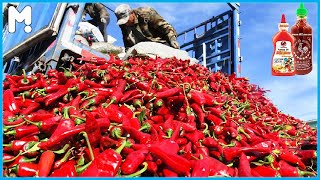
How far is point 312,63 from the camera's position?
3.17 metres

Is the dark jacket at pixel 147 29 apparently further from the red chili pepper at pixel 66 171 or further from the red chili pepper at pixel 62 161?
the red chili pepper at pixel 66 171

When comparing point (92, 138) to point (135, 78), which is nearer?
point (92, 138)

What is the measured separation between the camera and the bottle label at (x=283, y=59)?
3162 millimetres

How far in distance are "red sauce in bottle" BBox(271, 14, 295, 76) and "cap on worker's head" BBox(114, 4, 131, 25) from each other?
2.76 metres

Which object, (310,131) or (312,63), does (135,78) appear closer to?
(312,63)

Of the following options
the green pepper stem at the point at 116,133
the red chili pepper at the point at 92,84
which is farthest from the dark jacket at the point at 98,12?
the green pepper stem at the point at 116,133

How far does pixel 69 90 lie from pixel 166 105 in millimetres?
803

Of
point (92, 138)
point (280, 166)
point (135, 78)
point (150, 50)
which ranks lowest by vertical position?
point (280, 166)

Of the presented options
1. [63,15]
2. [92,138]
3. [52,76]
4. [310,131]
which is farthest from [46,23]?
[310,131]

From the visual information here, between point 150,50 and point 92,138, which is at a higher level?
point 150,50

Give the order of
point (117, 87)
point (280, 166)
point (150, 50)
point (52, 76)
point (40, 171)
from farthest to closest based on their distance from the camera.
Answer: point (150, 50), point (52, 76), point (117, 87), point (280, 166), point (40, 171)

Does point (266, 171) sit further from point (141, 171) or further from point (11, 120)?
point (11, 120)

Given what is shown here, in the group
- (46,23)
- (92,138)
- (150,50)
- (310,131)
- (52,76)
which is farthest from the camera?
(150,50)

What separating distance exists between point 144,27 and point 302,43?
3076 mm
